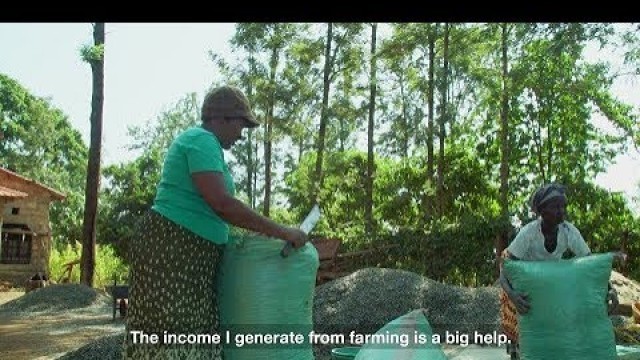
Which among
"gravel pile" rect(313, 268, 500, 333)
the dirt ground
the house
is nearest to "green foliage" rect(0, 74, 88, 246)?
the house

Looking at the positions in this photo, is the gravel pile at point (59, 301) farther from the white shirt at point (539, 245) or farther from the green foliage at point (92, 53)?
the white shirt at point (539, 245)

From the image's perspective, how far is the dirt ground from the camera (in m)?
6.70

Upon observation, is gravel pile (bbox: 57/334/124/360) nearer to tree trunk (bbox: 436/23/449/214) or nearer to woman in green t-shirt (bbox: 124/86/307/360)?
woman in green t-shirt (bbox: 124/86/307/360)

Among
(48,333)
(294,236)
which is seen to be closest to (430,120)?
(48,333)

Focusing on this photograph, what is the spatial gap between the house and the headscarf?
17.8m

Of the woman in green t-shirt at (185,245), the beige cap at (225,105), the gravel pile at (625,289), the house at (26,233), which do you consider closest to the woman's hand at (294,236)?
the woman in green t-shirt at (185,245)

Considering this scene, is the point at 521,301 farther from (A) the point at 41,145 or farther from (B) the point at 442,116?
(A) the point at 41,145

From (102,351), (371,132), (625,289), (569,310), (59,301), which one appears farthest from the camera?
(371,132)

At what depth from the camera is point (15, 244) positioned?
64.3 ft

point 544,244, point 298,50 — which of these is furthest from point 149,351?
point 298,50

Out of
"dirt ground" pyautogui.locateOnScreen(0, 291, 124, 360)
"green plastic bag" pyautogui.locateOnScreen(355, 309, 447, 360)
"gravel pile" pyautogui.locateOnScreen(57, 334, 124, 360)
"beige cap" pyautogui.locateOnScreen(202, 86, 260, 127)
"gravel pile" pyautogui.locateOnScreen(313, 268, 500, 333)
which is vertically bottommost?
"dirt ground" pyautogui.locateOnScreen(0, 291, 124, 360)

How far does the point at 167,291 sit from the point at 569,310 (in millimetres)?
1455

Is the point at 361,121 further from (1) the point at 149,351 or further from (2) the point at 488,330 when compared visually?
(1) the point at 149,351

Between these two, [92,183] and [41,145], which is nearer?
[92,183]
